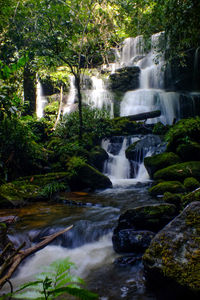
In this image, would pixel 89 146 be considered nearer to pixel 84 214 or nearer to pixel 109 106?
pixel 84 214

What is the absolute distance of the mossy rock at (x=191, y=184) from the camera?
20.6 ft

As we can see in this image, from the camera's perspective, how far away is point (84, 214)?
5.11m

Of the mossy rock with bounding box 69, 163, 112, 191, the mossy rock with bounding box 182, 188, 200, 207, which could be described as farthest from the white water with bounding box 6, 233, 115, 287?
the mossy rock with bounding box 69, 163, 112, 191

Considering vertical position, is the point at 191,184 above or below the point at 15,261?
below

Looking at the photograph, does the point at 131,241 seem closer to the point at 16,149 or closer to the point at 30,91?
the point at 16,149

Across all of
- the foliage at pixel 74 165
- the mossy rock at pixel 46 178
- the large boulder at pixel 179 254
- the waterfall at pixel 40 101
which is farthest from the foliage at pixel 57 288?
the waterfall at pixel 40 101

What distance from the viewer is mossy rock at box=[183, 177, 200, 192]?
20.6ft

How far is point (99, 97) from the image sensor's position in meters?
19.2

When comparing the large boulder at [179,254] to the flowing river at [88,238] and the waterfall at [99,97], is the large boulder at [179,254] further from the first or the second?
the waterfall at [99,97]

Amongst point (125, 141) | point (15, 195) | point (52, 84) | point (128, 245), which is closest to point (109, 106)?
point (52, 84)

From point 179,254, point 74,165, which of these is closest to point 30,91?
point 74,165

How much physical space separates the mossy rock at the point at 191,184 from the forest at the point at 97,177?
0.11 ft

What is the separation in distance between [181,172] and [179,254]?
16.9ft

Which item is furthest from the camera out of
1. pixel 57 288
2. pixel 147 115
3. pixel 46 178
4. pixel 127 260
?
pixel 147 115
